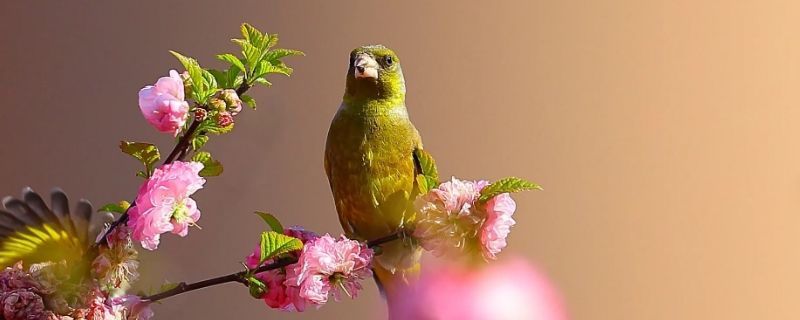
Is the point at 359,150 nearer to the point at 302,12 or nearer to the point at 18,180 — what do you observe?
the point at 302,12

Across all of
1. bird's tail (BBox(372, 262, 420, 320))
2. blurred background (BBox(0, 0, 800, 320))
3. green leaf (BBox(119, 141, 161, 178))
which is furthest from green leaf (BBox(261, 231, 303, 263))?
blurred background (BBox(0, 0, 800, 320))

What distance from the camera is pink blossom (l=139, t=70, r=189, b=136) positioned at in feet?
1.56

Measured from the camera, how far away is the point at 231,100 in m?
0.51

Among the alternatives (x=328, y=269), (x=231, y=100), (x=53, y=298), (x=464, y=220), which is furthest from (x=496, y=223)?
(x=53, y=298)

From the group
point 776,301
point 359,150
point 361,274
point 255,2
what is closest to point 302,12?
point 255,2

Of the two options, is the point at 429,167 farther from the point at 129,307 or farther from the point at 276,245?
the point at 129,307

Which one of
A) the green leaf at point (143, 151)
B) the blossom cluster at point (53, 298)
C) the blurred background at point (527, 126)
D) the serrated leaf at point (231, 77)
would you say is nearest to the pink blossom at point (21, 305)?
the blossom cluster at point (53, 298)

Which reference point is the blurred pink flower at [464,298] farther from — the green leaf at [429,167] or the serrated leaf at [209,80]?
the serrated leaf at [209,80]

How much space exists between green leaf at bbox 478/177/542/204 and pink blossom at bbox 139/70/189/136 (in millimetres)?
273

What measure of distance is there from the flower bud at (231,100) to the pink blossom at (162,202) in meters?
0.06

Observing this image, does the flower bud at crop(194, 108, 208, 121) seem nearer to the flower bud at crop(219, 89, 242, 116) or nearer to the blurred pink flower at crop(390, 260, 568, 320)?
the flower bud at crop(219, 89, 242, 116)

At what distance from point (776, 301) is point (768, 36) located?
483mm

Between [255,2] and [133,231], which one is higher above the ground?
[255,2]

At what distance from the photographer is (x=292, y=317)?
1.19m
